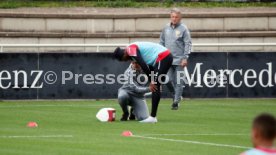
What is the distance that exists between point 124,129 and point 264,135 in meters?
8.83

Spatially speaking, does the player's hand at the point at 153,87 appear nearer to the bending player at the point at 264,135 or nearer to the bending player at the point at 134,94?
the bending player at the point at 134,94

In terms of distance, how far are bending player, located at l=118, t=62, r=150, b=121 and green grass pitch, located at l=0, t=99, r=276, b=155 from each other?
1.23 feet

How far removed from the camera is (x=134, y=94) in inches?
661

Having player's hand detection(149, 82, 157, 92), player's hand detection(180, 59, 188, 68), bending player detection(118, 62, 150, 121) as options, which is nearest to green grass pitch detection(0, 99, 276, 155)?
bending player detection(118, 62, 150, 121)

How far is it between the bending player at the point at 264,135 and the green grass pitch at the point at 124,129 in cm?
502

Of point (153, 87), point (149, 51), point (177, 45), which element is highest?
point (149, 51)

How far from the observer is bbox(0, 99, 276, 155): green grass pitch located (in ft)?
39.1

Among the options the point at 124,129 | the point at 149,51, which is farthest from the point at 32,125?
the point at 149,51

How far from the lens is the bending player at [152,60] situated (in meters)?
16.0

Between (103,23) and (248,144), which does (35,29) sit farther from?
(248,144)

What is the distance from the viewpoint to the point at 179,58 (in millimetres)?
20328

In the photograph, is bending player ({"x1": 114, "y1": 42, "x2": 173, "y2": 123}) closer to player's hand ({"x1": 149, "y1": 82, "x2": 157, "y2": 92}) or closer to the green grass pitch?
player's hand ({"x1": 149, "y1": 82, "x2": 157, "y2": 92})

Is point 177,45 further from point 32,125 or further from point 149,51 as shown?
point 32,125

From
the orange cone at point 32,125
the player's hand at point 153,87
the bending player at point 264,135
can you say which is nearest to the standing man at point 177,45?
→ the player's hand at point 153,87
